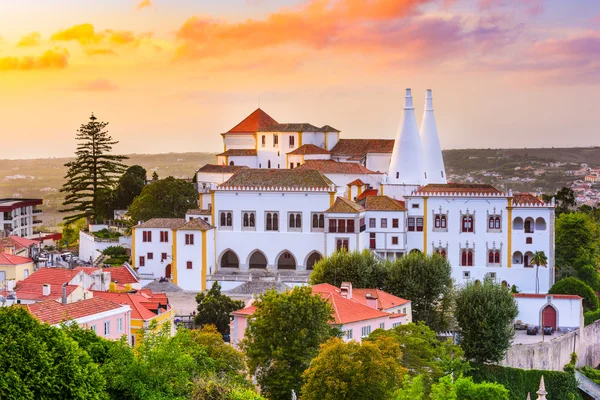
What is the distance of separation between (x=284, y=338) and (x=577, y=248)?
30.0 m

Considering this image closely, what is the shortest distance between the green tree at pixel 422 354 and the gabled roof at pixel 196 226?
721 inches

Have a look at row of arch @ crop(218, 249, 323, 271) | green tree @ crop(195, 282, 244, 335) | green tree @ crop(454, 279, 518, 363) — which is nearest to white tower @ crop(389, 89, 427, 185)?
row of arch @ crop(218, 249, 323, 271)

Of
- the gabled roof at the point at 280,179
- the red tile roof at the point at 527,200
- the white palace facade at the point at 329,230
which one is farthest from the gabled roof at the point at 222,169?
the red tile roof at the point at 527,200

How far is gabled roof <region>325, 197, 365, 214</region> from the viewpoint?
182 ft

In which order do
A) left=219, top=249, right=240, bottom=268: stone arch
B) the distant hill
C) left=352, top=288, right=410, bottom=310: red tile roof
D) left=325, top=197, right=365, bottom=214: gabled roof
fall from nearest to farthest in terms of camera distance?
left=352, top=288, right=410, bottom=310: red tile roof → left=325, top=197, right=365, bottom=214: gabled roof → left=219, top=249, right=240, bottom=268: stone arch → the distant hill

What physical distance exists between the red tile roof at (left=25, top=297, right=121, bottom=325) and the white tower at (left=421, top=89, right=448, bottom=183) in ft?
94.9

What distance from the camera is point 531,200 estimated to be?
5656 cm

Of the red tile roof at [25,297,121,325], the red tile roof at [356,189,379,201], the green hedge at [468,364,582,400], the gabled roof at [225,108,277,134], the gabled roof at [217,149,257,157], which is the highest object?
the gabled roof at [225,108,277,134]

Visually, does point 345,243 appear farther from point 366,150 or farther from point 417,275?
point 366,150

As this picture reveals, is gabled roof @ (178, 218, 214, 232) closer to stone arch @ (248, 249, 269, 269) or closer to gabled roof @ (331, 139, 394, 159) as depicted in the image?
stone arch @ (248, 249, 269, 269)

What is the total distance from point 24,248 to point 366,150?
20557 mm

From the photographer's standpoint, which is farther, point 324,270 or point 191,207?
point 191,207

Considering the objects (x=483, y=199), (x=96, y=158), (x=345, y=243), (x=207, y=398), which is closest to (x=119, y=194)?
(x=96, y=158)

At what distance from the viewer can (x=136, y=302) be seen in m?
39.8
